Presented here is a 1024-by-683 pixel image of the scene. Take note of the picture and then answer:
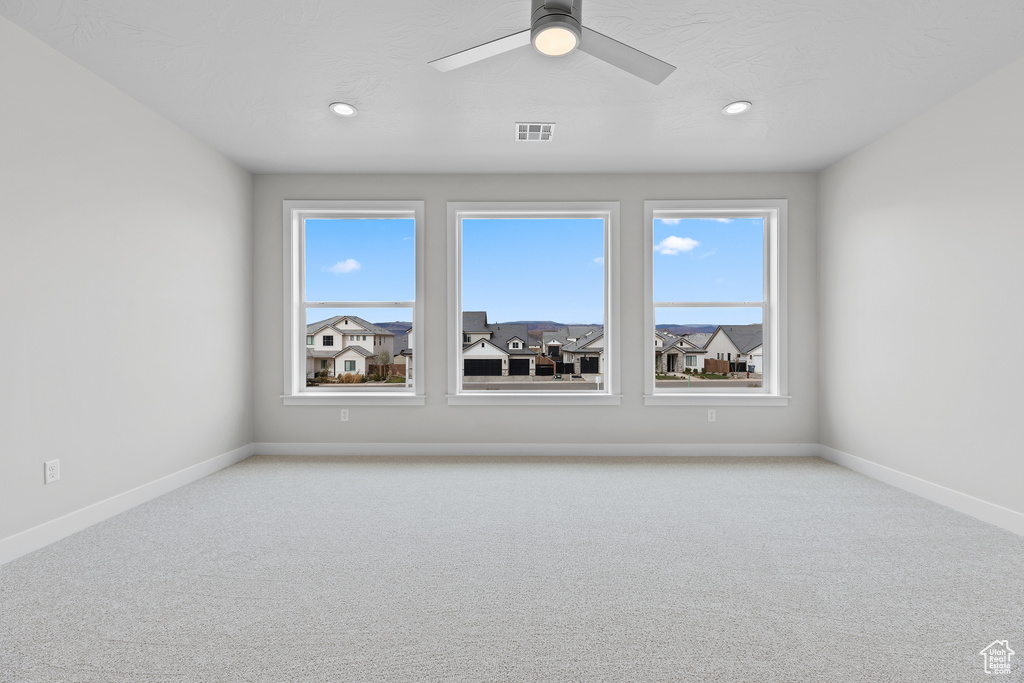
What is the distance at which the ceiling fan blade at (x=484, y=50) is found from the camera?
6.14 ft

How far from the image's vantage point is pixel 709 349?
428cm

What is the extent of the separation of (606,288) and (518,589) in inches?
111

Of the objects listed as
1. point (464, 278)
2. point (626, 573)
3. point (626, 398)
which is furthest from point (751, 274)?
point (626, 573)

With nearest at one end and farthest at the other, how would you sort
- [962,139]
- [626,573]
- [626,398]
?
1. [626,573]
2. [962,139]
3. [626,398]

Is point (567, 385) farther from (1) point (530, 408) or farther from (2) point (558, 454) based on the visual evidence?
(2) point (558, 454)

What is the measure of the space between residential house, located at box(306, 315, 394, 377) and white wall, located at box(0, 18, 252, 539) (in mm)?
760

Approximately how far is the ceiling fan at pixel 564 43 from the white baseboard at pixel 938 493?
2.95m

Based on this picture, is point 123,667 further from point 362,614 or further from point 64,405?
point 64,405

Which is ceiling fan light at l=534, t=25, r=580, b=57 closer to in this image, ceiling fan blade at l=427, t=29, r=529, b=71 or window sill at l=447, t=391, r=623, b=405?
ceiling fan blade at l=427, t=29, r=529, b=71

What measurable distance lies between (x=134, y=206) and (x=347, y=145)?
1.41m

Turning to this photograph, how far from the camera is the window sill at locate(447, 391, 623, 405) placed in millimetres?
4105

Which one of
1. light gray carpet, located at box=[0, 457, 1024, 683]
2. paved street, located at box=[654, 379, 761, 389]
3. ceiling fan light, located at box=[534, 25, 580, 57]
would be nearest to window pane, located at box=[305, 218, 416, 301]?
light gray carpet, located at box=[0, 457, 1024, 683]

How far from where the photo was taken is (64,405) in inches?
95.4

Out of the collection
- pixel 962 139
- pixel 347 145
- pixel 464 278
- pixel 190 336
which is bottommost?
pixel 190 336
